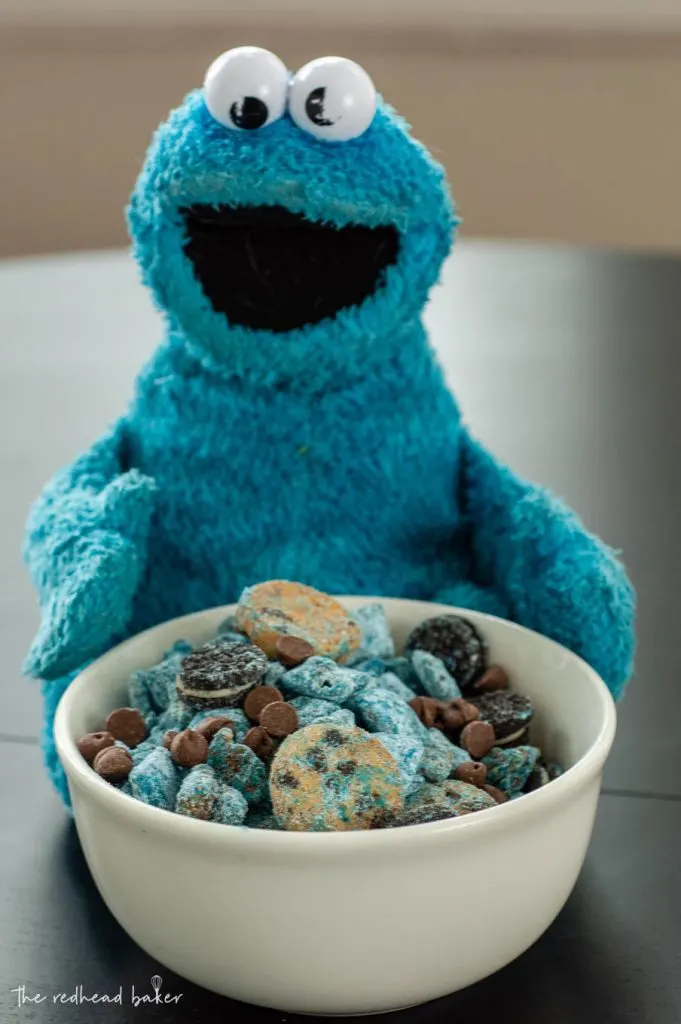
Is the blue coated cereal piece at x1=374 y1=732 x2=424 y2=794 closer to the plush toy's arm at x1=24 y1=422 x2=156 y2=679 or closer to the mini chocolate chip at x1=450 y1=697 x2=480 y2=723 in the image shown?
the mini chocolate chip at x1=450 y1=697 x2=480 y2=723

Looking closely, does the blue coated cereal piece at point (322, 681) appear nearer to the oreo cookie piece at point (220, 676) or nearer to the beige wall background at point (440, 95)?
the oreo cookie piece at point (220, 676)

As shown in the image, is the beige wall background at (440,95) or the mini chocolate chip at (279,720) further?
the beige wall background at (440,95)

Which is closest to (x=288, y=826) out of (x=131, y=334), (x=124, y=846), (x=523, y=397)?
(x=124, y=846)

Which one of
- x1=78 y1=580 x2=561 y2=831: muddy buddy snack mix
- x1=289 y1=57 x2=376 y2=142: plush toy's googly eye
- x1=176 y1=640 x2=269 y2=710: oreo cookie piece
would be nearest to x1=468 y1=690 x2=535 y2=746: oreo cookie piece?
x1=78 y1=580 x2=561 y2=831: muddy buddy snack mix

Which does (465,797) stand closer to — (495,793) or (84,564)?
(495,793)

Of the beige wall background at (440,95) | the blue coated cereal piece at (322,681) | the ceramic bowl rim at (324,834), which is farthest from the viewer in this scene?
the beige wall background at (440,95)

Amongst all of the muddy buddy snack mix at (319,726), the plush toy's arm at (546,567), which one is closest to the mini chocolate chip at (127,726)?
the muddy buddy snack mix at (319,726)
